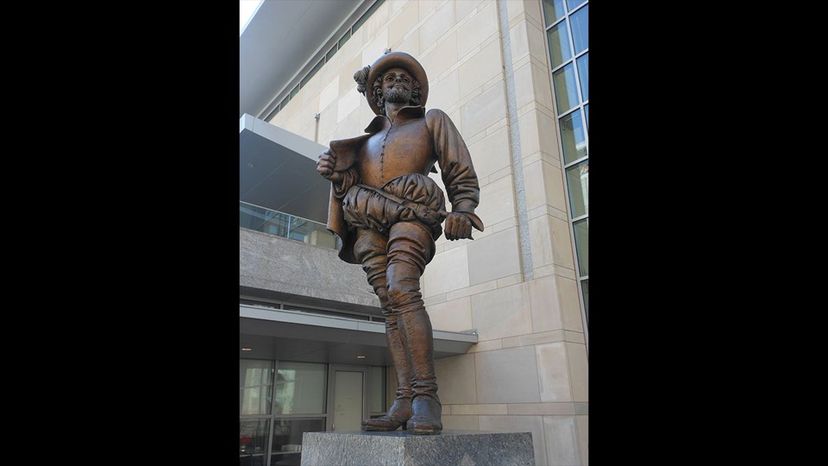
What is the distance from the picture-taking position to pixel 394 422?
111 inches

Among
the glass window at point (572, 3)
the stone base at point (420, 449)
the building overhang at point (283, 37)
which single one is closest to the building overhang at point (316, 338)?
the stone base at point (420, 449)

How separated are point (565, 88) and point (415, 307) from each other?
9807mm

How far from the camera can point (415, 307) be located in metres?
2.91

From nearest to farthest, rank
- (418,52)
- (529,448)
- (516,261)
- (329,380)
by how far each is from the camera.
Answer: (529,448)
(516,261)
(329,380)
(418,52)

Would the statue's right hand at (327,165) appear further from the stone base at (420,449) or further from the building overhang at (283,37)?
the building overhang at (283,37)

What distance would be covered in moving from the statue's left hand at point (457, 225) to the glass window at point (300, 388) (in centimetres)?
921

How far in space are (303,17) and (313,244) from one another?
1188 cm

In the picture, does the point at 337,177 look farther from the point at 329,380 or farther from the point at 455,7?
the point at 455,7

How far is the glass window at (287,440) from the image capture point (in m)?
10.6

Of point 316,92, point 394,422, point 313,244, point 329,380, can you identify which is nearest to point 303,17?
point 316,92

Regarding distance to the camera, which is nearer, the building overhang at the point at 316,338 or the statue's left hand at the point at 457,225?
the statue's left hand at the point at 457,225

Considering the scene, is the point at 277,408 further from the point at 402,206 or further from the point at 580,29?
the point at 580,29

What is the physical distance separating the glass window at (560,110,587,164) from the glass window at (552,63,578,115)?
0.28m

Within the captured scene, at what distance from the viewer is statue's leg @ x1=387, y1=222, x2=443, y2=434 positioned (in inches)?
108
